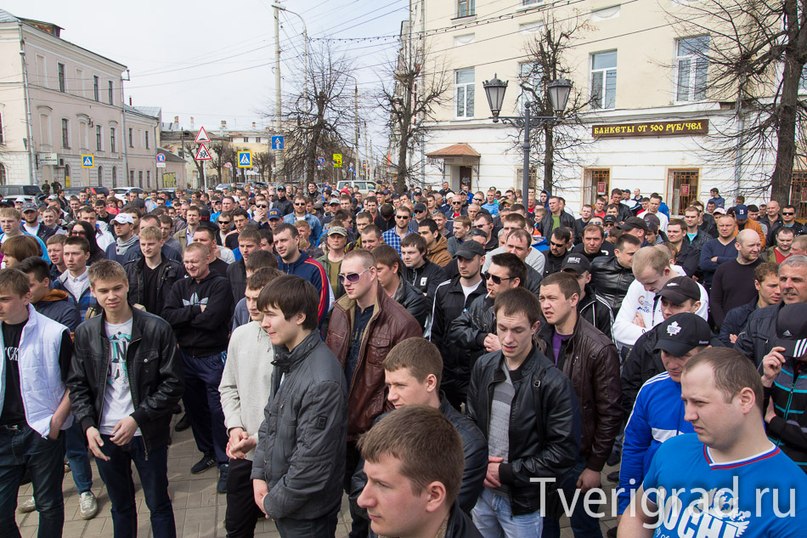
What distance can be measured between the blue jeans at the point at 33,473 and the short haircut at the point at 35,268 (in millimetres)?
1226

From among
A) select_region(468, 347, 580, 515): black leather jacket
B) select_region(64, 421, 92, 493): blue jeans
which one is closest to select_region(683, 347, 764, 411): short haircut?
select_region(468, 347, 580, 515): black leather jacket

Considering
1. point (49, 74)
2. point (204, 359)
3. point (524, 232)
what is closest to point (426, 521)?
point (204, 359)

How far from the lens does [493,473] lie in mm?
3094

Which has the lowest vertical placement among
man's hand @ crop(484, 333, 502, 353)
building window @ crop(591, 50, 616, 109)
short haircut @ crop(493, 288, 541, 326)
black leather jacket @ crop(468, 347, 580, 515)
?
black leather jacket @ crop(468, 347, 580, 515)

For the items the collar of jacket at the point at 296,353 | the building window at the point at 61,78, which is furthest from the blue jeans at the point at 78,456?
the building window at the point at 61,78

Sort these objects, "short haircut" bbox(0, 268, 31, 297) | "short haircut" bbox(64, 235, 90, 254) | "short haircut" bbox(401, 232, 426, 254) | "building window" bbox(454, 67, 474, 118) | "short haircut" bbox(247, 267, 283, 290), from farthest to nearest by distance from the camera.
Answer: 1. "building window" bbox(454, 67, 474, 118)
2. "short haircut" bbox(401, 232, 426, 254)
3. "short haircut" bbox(64, 235, 90, 254)
4. "short haircut" bbox(247, 267, 283, 290)
5. "short haircut" bbox(0, 268, 31, 297)

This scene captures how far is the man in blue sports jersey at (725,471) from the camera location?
2020mm

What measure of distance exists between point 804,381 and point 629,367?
1.06 m

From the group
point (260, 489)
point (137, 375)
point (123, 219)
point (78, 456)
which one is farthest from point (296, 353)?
point (123, 219)

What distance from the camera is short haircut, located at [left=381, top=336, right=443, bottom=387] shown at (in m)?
2.77

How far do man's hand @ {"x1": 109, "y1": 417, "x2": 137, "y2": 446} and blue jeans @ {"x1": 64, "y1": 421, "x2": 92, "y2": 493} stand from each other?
5.16ft

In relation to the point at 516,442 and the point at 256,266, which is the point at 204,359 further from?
the point at 516,442

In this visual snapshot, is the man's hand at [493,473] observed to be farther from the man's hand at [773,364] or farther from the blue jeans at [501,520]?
the man's hand at [773,364]

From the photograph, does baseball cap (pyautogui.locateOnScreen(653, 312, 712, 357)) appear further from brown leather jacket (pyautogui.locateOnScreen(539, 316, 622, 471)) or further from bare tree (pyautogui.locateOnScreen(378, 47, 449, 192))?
bare tree (pyautogui.locateOnScreen(378, 47, 449, 192))
